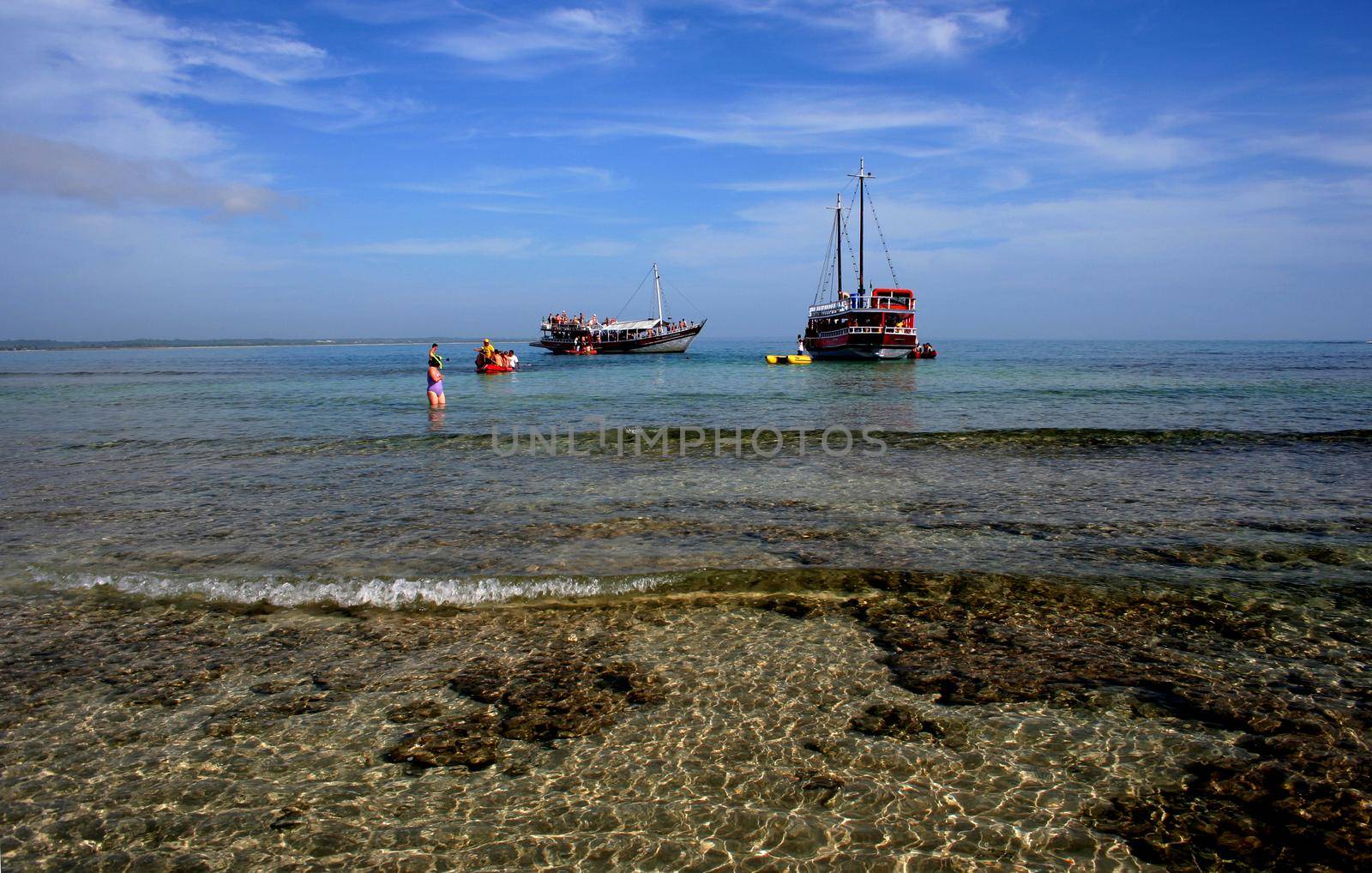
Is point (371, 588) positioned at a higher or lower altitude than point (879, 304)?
lower

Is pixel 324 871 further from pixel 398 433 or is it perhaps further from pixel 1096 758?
pixel 398 433

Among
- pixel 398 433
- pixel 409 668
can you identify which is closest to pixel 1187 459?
pixel 409 668

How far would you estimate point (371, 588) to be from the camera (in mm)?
7410

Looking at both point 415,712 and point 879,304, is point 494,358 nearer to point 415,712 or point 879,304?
point 879,304

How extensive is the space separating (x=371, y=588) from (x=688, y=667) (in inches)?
142

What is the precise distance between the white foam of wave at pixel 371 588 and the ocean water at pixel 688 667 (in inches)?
1.8

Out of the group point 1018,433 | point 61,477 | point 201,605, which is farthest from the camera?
point 1018,433

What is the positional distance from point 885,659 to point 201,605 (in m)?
6.32

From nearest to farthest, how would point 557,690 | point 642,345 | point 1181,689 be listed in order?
1. point 1181,689
2. point 557,690
3. point 642,345

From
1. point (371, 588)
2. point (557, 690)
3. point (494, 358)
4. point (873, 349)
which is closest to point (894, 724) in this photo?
point (557, 690)

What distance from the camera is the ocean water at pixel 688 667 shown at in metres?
3.81

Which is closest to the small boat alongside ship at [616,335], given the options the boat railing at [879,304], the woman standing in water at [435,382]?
the boat railing at [879,304]

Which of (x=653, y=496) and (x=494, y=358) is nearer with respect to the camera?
(x=653, y=496)

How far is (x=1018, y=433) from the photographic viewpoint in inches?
805
